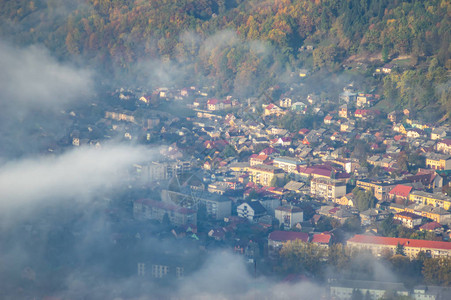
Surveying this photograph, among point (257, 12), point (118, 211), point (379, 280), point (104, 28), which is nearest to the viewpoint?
point (379, 280)

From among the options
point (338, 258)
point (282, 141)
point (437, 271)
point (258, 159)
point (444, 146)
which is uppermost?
point (282, 141)

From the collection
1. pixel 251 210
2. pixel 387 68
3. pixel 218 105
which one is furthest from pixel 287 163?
pixel 387 68

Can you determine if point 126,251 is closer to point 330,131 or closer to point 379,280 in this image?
point 379,280

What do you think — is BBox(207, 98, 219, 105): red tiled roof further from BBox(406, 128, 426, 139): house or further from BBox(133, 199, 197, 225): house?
BBox(133, 199, 197, 225): house

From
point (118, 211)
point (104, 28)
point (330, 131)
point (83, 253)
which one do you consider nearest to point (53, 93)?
point (104, 28)

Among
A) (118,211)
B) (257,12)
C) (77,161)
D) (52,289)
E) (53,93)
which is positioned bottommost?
(52,289)

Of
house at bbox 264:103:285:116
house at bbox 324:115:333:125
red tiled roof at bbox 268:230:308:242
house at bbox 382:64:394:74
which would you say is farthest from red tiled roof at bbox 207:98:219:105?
red tiled roof at bbox 268:230:308:242

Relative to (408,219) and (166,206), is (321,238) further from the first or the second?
(166,206)
